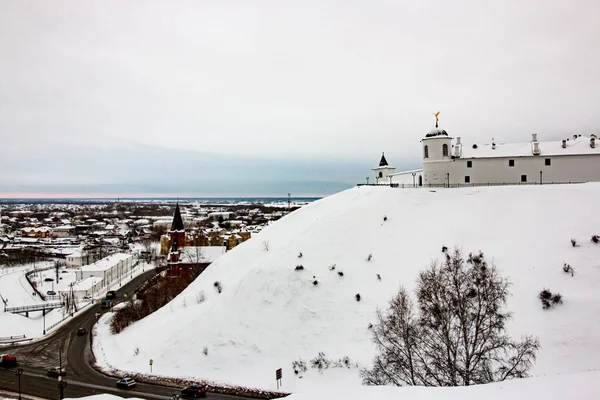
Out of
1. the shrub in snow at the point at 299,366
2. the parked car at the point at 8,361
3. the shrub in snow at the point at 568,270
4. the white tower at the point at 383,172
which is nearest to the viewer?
the shrub in snow at the point at 299,366

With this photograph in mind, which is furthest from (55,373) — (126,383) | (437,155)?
(437,155)

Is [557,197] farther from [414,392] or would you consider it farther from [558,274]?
[414,392]

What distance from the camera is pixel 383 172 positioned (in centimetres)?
6116

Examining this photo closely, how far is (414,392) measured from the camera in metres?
10.2

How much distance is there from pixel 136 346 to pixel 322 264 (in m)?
17.7

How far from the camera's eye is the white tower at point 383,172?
60.7m

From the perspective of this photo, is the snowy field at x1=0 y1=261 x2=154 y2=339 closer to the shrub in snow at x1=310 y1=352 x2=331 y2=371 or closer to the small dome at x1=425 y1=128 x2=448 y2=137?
the shrub in snow at x1=310 y1=352 x2=331 y2=371

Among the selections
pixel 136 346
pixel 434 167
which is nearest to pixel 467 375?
pixel 136 346

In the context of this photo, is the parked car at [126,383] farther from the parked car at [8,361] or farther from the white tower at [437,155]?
the white tower at [437,155]

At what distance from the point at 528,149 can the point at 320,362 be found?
38.4 m

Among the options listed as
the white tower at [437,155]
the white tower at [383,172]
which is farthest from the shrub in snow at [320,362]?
the white tower at [383,172]

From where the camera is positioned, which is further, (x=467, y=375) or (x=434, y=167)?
(x=434, y=167)

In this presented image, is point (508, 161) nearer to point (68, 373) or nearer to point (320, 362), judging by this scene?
point (320, 362)

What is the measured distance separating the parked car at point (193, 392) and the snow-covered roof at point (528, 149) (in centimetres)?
Result: 3966
